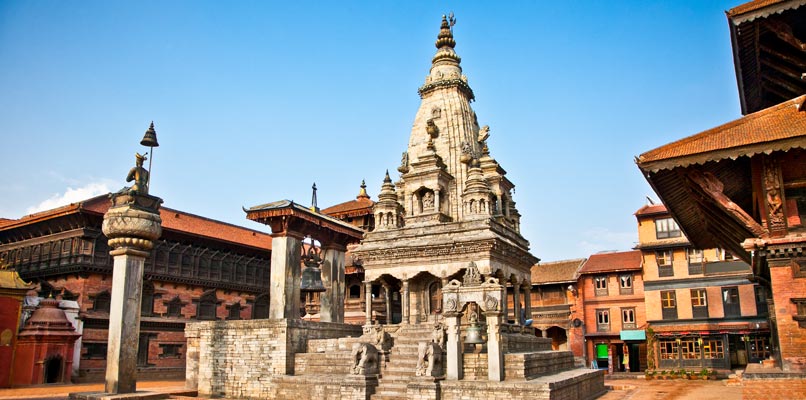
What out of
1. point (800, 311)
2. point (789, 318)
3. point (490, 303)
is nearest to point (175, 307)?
point (490, 303)

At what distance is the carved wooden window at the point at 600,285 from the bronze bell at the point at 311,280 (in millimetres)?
24002

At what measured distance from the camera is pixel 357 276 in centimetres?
3644

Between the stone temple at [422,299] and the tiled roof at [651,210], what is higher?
the tiled roof at [651,210]

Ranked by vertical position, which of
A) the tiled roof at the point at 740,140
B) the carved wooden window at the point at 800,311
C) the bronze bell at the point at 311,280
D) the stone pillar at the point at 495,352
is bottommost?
the stone pillar at the point at 495,352

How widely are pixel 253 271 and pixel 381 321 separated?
11103mm

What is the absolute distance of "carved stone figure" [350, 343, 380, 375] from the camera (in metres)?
17.8

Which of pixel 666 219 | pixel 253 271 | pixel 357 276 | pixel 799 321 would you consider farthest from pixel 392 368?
pixel 666 219

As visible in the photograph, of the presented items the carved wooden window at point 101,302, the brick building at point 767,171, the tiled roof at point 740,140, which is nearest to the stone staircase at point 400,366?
the brick building at point 767,171

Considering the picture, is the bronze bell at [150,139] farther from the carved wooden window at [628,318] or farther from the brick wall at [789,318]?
the carved wooden window at [628,318]

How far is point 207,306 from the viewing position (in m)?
36.4

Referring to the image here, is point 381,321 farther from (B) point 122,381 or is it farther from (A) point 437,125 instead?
(B) point 122,381

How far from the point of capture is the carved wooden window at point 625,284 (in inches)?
1607

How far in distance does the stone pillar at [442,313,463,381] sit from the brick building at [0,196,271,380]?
20896 mm

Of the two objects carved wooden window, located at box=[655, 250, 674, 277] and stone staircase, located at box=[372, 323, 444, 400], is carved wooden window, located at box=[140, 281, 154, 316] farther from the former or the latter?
carved wooden window, located at box=[655, 250, 674, 277]
